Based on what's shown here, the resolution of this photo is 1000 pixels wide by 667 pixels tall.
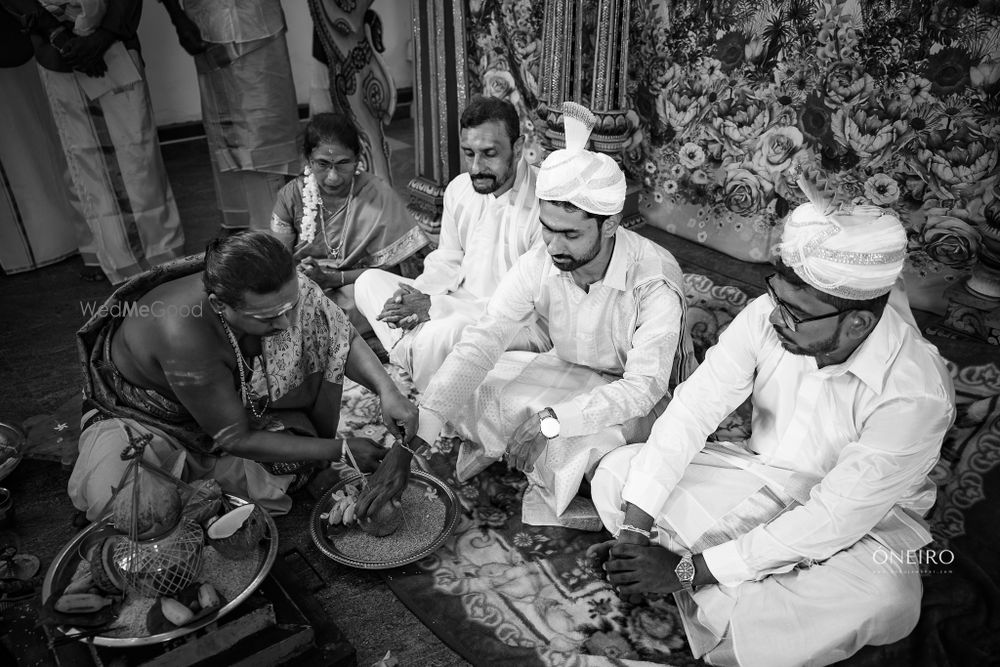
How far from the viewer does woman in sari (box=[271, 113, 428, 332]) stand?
3.91 m

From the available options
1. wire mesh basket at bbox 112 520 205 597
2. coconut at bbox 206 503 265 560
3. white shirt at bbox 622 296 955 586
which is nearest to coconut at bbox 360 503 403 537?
coconut at bbox 206 503 265 560

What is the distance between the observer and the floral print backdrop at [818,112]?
2.84m

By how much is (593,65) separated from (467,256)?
114cm

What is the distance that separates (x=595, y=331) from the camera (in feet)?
9.59

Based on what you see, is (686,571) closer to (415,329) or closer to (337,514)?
(337,514)

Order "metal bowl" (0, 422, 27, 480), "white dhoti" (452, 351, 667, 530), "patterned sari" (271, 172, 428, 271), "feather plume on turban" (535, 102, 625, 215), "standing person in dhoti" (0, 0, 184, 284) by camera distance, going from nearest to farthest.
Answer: "feather plume on turban" (535, 102, 625, 215) → "white dhoti" (452, 351, 667, 530) → "metal bowl" (0, 422, 27, 480) → "patterned sari" (271, 172, 428, 271) → "standing person in dhoti" (0, 0, 184, 284)

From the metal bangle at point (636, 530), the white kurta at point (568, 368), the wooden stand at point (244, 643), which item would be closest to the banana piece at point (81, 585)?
the wooden stand at point (244, 643)

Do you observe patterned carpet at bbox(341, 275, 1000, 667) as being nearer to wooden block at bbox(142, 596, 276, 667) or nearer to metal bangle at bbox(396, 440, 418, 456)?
metal bangle at bbox(396, 440, 418, 456)

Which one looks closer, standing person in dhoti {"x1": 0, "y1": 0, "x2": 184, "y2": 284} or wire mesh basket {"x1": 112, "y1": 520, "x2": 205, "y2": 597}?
wire mesh basket {"x1": 112, "y1": 520, "x2": 205, "y2": 597}

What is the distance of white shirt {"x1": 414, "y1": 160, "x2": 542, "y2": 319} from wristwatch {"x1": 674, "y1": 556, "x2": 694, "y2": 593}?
167 centimetres

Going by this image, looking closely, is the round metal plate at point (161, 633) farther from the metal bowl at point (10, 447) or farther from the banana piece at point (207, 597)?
the metal bowl at point (10, 447)

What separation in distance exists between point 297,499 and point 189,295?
3.29ft

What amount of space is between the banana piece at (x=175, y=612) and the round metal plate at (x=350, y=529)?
2.07 feet

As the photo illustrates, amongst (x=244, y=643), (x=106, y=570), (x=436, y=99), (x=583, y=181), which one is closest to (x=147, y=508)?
(x=106, y=570)
